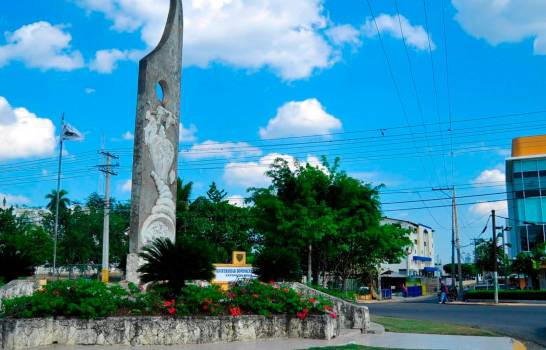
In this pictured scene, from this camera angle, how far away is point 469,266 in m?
108

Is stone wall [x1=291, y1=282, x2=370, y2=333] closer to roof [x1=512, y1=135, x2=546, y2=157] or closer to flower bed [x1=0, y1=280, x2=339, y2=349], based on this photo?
flower bed [x1=0, y1=280, x2=339, y2=349]

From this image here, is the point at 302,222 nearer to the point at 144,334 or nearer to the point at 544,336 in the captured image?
the point at 544,336

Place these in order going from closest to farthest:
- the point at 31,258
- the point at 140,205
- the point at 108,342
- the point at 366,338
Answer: the point at 108,342 < the point at 366,338 < the point at 31,258 < the point at 140,205

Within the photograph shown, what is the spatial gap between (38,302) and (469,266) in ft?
351

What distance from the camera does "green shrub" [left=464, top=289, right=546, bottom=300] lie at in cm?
3981

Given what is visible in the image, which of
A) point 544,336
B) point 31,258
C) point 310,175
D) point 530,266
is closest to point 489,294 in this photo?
point 530,266

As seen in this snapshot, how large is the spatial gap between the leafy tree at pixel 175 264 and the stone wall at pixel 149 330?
1.06m

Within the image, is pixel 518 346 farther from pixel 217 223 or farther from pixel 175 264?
pixel 217 223

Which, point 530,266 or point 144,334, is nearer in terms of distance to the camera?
point 144,334

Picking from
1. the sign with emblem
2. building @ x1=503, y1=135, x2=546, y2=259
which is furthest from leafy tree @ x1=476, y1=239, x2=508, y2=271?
the sign with emblem

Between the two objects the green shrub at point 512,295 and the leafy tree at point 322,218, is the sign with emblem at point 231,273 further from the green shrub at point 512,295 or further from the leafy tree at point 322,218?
the green shrub at point 512,295

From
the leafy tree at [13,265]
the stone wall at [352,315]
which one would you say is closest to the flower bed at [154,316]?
the stone wall at [352,315]

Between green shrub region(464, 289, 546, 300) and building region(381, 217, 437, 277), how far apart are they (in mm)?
31966

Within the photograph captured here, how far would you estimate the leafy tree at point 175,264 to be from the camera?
41.3 feet
